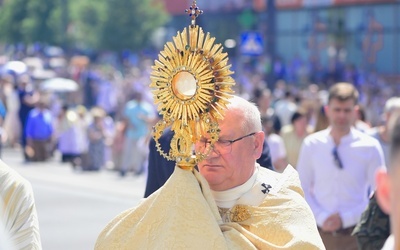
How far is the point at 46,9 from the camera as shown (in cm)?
4950

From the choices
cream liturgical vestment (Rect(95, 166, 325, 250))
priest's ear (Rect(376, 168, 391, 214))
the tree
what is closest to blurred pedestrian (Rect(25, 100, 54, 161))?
cream liturgical vestment (Rect(95, 166, 325, 250))

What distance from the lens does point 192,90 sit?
435 cm

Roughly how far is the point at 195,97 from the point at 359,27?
4347 cm

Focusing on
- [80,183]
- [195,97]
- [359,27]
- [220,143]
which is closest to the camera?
[195,97]

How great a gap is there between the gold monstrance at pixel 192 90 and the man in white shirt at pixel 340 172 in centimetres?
391

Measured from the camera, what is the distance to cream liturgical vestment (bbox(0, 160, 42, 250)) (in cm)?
475

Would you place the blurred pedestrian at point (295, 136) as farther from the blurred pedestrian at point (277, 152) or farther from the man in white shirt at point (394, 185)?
the man in white shirt at point (394, 185)

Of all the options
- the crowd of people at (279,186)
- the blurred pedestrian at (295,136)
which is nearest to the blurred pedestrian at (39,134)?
the crowd of people at (279,186)

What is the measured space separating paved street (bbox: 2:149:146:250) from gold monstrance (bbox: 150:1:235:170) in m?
8.33

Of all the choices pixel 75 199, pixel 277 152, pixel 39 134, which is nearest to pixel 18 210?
pixel 277 152

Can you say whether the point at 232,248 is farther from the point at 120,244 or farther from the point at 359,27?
the point at 359,27

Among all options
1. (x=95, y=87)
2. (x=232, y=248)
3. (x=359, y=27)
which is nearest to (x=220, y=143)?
(x=232, y=248)

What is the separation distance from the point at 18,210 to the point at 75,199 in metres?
13.1

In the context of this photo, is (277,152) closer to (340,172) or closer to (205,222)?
(340,172)
